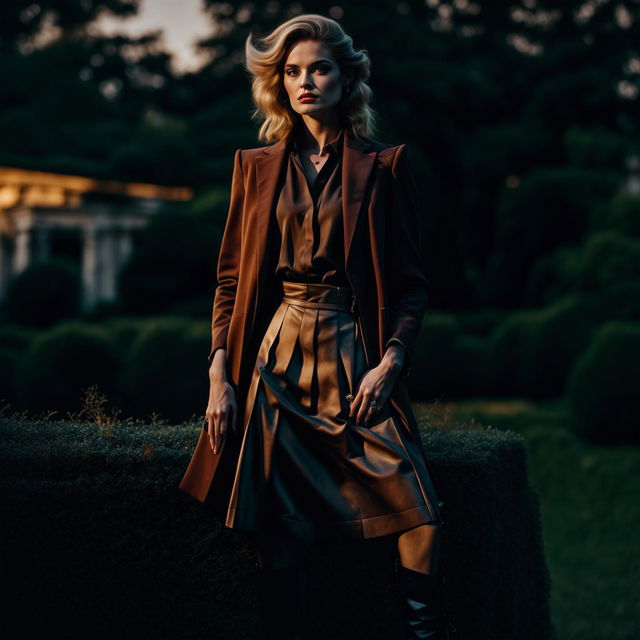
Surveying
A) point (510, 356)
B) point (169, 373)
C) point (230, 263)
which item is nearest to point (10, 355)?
point (169, 373)

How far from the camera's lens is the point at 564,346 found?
14.9m

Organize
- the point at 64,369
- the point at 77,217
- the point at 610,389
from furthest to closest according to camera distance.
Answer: the point at 77,217
the point at 64,369
the point at 610,389

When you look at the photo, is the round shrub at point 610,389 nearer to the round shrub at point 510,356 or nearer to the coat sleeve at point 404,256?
the round shrub at point 510,356

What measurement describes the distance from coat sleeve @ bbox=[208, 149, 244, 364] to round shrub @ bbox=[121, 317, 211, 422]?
31.7ft

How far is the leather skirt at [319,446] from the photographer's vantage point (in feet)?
9.29

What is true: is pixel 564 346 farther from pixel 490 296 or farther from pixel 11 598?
pixel 11 598

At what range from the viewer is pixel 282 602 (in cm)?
294

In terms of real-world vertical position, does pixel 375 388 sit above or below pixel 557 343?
above

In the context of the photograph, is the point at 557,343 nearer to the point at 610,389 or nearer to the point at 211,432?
the point at 610,389

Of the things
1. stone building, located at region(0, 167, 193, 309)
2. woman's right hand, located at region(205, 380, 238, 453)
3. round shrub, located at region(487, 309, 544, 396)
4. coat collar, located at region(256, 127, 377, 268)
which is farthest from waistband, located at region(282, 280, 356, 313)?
stone building, located at region(0, 167, 193, 309)

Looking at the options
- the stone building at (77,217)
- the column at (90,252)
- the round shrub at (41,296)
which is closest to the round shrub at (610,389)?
the round shrub at (41,296)

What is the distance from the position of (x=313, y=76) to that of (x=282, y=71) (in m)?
0.18

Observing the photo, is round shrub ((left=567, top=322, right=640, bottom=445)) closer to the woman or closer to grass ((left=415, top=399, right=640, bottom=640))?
grass ((left=415, top=399, right=640, bottom=640))

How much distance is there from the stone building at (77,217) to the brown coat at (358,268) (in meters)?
24.0
